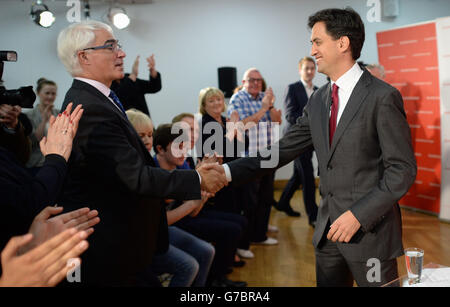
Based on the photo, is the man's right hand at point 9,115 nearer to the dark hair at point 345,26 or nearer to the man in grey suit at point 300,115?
the dark hair at point 345,26

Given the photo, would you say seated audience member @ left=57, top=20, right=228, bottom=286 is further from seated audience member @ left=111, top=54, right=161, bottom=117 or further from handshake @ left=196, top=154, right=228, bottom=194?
seated audience member @ left=111, top=54, right=161, bottom=117

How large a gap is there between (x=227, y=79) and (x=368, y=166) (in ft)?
14.2

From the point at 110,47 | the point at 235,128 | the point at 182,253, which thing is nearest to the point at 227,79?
the point at 235,128

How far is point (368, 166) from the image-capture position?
170 centimetres

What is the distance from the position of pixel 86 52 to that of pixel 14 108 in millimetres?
351

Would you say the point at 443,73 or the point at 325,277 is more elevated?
the point at 443,73

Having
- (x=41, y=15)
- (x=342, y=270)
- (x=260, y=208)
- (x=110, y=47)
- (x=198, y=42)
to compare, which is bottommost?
(x=260, y=208)

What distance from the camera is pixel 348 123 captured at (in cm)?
170

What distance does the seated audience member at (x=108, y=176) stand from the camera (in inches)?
65.9

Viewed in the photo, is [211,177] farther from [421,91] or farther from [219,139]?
[421,91]

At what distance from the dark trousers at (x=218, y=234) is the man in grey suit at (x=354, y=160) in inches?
47.7

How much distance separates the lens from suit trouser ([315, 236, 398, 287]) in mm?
1691
